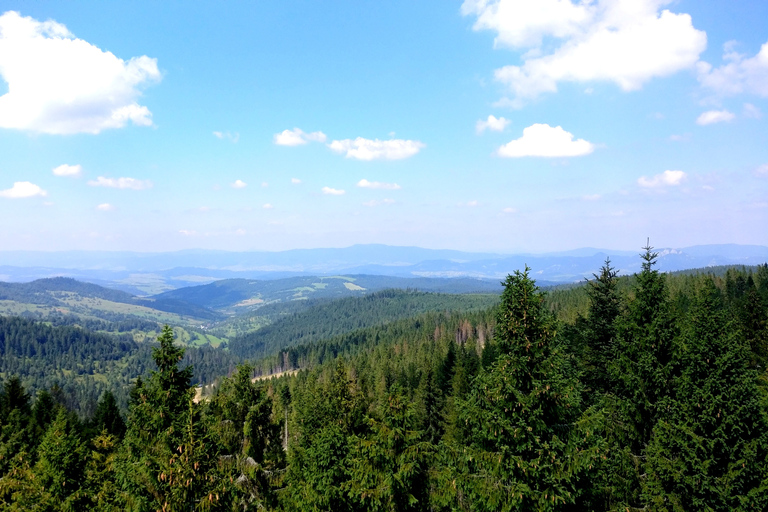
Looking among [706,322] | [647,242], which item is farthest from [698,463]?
[647,242]

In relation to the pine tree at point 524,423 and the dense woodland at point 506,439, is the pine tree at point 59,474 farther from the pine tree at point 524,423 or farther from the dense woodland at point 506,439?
the pine tree at point 524,423

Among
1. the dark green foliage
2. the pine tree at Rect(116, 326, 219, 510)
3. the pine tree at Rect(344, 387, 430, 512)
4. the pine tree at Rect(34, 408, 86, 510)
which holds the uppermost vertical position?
the pine tree at Rect(116, 326, 219, 510)

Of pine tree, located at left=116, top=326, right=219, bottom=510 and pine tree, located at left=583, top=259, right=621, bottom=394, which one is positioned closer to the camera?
pine tree, located at left=116, top=326, right=219, bottom=510

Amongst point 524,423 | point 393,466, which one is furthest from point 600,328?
point 524,423

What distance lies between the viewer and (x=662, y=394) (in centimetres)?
1925

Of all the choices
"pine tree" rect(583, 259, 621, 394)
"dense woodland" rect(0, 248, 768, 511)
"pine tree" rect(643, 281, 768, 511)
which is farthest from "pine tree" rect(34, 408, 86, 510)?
"pine tree" rect(583, 259, 621, 394)

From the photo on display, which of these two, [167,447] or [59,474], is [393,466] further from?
[59,474]

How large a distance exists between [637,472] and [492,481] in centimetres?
1103

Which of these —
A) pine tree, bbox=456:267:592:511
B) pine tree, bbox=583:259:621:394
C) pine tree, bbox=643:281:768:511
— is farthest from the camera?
pine tree, bbox=583:259:621:394

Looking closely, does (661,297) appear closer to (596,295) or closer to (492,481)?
(596,295)

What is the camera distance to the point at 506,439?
12398 mm

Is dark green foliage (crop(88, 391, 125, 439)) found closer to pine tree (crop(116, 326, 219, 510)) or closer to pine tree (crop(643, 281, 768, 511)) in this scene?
pine tree (crop(116, 326, 219, 510))

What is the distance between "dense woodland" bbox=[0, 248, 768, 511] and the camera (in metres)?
12.3


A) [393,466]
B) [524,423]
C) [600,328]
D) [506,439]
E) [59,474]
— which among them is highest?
[600,328]
